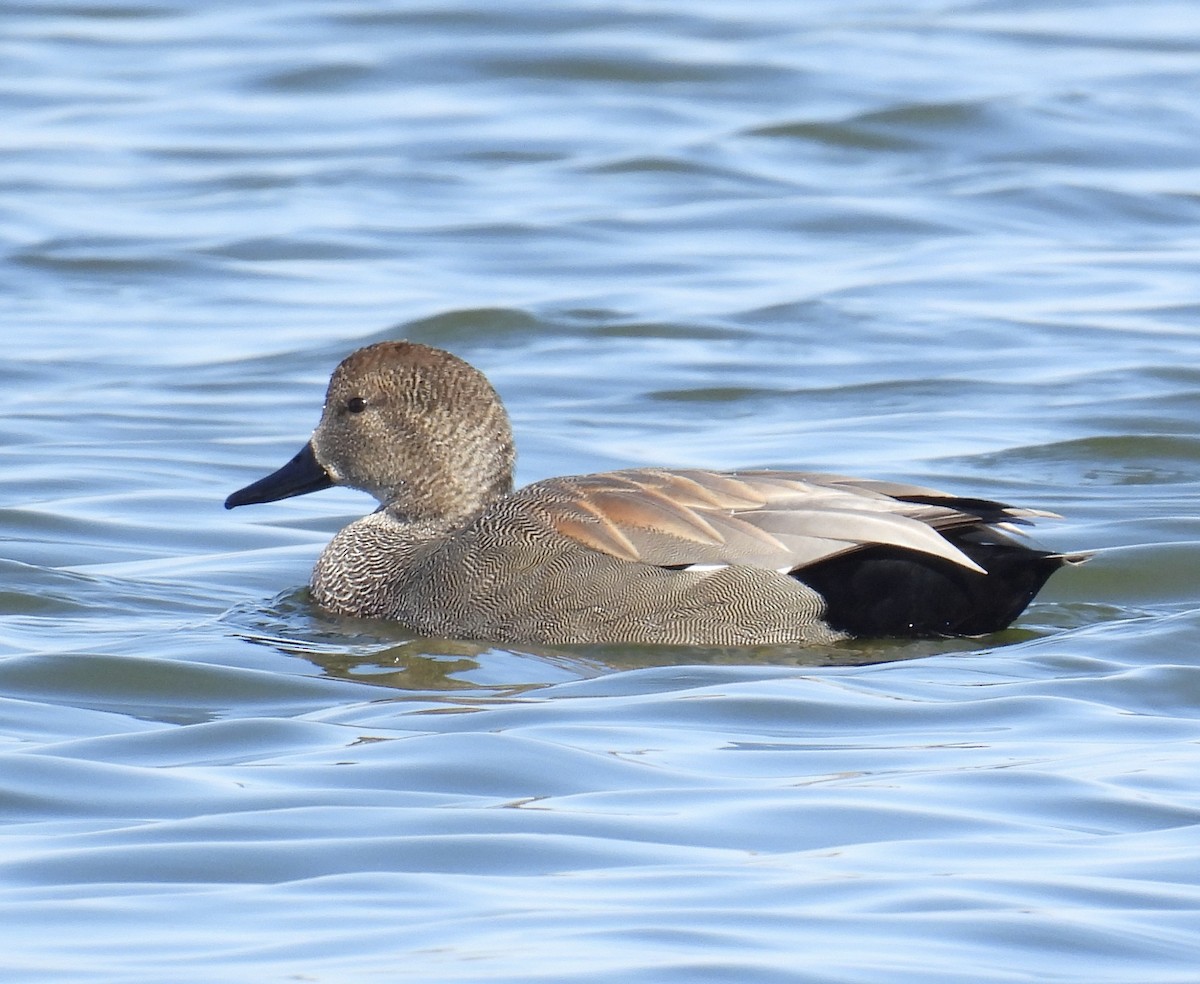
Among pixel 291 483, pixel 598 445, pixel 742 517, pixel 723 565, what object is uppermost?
pixel 742 517

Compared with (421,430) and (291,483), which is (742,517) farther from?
(291,483)

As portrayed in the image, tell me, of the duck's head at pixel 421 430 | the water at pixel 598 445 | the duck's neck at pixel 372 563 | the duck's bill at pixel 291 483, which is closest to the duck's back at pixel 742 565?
the water at pixel 598 445

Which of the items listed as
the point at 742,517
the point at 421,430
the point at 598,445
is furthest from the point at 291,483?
the point at 598,445

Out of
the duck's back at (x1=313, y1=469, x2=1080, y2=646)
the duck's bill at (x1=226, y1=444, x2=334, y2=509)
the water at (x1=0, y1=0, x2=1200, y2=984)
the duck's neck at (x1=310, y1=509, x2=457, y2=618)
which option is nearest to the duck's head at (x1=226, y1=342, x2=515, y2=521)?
the duck's neck at (x1=310, y1=509, x2=457, y2=618)

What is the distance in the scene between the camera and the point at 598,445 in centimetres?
1123

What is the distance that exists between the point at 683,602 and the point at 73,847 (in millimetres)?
2425

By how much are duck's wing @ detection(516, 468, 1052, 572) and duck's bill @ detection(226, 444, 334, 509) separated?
129cm

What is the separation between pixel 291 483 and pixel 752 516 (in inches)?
77.7

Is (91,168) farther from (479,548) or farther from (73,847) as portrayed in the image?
(73,847)

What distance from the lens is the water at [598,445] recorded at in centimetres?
495

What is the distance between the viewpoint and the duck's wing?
7.20 metres

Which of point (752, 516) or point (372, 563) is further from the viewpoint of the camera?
point (372, 563)

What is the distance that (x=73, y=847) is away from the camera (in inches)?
210

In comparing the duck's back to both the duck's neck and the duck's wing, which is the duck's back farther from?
the duck's neck
